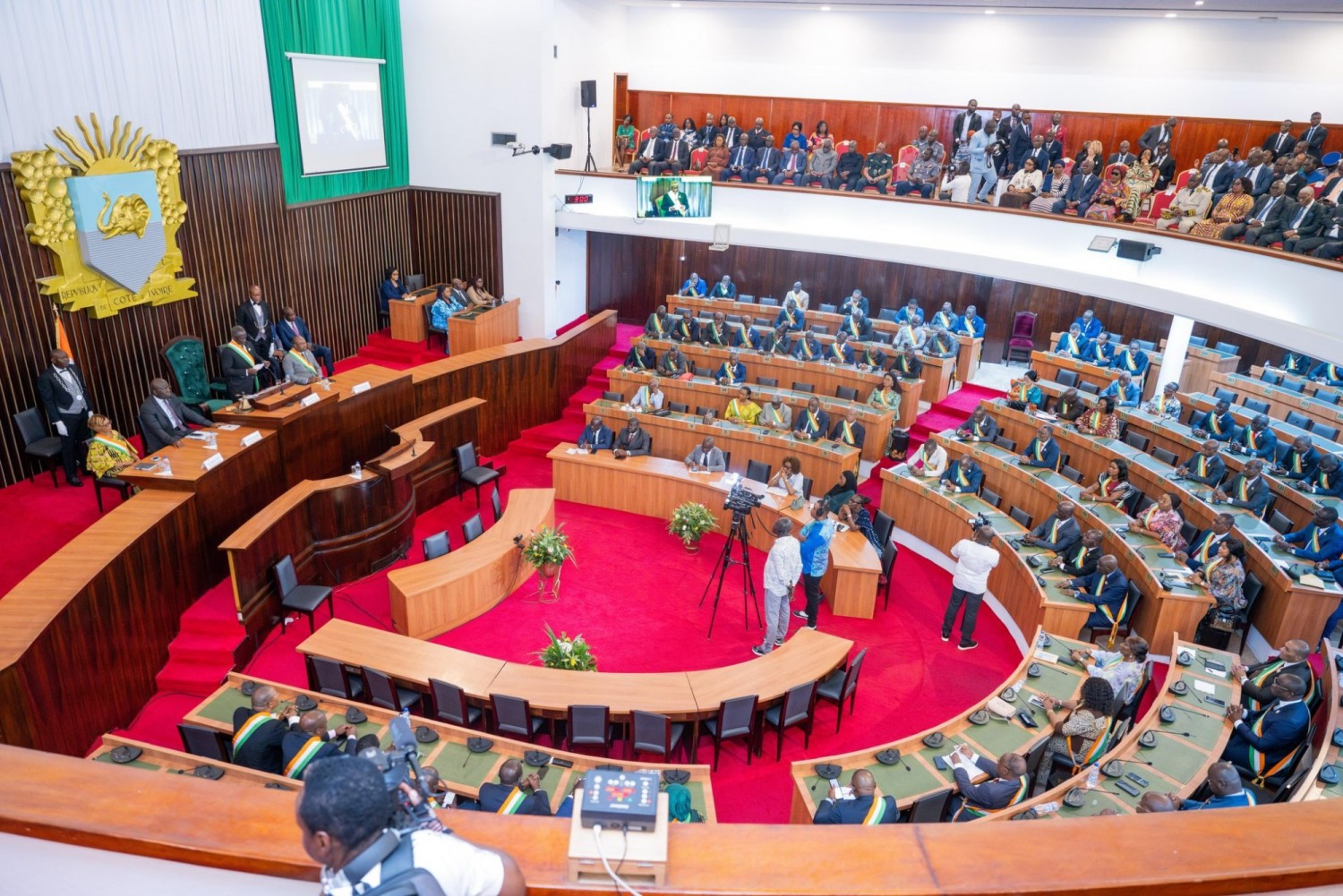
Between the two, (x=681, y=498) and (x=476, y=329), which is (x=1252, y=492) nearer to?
(x=681, y=498)

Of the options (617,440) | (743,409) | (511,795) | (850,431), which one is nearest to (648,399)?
(617,440)

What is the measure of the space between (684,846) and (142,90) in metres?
11.3

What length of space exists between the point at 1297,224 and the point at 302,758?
12.0 m

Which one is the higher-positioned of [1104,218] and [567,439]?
[1104,218]

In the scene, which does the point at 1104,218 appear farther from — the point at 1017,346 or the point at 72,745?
the point at 72,745

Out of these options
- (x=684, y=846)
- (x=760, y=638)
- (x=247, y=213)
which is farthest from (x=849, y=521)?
(x=247, y=213)

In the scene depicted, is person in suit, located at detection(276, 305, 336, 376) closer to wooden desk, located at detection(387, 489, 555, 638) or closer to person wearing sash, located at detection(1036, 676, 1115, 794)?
wooden desk, located at detection(387, 489, 555, 638)

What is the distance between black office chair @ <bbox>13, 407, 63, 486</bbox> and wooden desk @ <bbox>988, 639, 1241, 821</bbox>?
9204 mm

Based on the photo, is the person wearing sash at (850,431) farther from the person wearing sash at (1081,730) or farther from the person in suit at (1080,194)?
the person wearing sash at (1081,730)

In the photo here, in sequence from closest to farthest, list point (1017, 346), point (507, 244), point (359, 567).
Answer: point (359, 567), point (507, 244), point (1017, 346)

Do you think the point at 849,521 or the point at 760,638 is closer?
the point at 760,638

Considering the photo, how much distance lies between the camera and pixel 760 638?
8797 mm

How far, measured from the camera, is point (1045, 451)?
10.5m

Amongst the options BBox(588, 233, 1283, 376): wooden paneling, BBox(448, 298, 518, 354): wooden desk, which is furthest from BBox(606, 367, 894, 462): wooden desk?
BBox(588, 233, 1283, 376): wooden paneling
